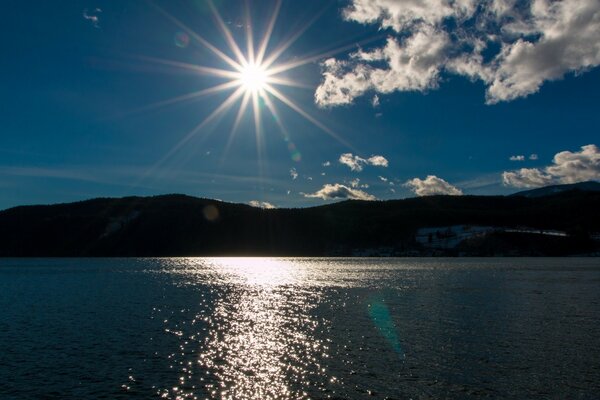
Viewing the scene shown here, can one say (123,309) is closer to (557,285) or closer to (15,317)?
(15,317)

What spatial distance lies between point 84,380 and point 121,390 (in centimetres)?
443

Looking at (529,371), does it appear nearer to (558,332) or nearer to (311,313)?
(558,332)

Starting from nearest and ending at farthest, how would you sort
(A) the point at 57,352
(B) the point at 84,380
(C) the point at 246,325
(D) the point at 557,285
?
1. (B) the point at 84,380
2. (A) the point at 57,352
3. (C) the point at 246,325
4. (D) the point at 557,285

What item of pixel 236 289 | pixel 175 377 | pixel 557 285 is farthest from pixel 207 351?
pixel 557 285

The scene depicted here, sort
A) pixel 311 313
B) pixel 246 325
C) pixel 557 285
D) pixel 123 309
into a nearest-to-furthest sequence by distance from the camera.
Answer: pixel 246 325 → pixel 311 313 → pixel 123 309 → pixel 557 285

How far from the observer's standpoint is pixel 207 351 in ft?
143

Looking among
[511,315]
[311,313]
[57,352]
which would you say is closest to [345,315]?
[311,313]

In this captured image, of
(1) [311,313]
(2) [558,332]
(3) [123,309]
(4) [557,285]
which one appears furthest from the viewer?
(4) [557,285]

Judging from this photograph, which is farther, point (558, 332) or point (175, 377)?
point (558, 332)

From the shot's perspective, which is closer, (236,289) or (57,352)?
(57,352)

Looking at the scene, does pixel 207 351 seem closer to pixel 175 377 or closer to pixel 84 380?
pixel 175 377

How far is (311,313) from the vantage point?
223 ft

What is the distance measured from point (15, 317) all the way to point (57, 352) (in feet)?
89.8

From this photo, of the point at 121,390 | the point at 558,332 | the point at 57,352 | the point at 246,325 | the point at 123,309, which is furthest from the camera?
the point at 123,309
